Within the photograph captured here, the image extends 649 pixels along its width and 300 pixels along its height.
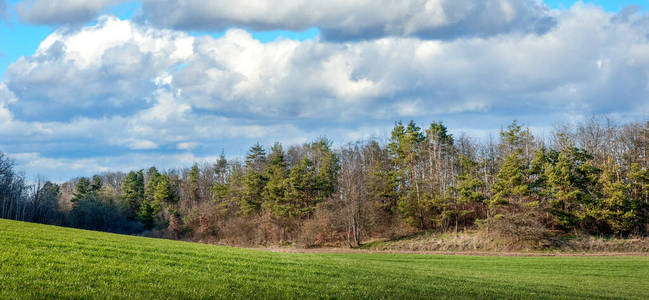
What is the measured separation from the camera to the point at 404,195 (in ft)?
222

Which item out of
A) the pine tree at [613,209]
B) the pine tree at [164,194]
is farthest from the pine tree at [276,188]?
the pine tree at [613,209]

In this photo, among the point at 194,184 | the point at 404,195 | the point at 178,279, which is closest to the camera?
the point at 178,279

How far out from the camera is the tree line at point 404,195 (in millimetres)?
53250

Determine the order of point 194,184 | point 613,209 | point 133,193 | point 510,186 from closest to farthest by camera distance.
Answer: point 613,209, point 510,186, point 133,193, point 194,184

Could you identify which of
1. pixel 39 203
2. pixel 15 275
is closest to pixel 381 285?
pixel 15 275

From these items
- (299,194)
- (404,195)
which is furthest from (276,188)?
(404,195)

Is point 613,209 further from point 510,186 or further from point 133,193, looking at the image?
point 133,193

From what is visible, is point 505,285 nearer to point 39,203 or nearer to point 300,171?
point 300,171

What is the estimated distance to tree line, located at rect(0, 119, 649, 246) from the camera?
2096 inches

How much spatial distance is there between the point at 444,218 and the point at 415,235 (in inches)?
187

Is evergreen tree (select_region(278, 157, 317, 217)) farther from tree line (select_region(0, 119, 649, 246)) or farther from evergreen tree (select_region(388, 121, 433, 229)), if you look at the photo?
evergreen tree (select_region(388, 121, 433, 229))

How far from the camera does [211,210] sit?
82.4 m

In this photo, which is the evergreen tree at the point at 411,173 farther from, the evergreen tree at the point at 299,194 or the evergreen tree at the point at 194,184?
the evergreen tree at the point at 194,184

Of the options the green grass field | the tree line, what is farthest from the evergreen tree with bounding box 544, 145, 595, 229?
the green grass field
